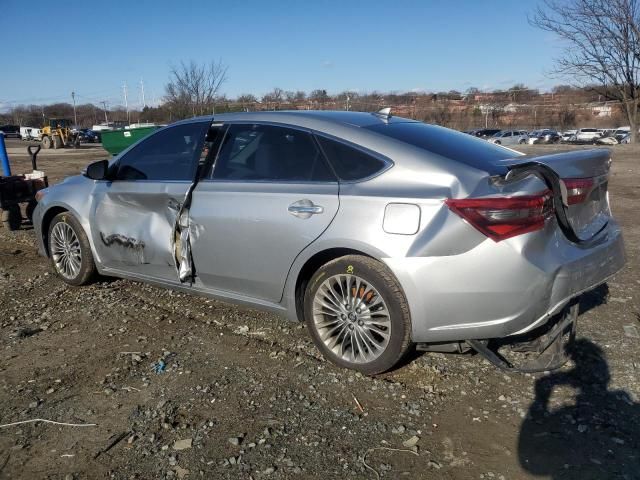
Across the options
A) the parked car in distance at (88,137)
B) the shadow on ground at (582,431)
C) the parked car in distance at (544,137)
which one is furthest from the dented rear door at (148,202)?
the parked car in distance at (88,137)

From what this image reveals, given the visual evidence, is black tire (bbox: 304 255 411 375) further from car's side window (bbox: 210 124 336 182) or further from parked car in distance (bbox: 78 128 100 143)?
parked car in distance (bbox: 78 128 100 143)

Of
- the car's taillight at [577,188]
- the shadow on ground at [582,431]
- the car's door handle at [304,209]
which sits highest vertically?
the car's taillight at [577,188]

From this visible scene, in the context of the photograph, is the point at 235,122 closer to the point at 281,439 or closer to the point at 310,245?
the point at 310,245

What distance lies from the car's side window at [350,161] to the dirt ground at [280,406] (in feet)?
4.15

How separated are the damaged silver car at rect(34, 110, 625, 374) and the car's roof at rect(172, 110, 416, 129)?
0.01 m

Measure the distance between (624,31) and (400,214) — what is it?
25406mm

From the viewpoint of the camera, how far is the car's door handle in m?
3.47

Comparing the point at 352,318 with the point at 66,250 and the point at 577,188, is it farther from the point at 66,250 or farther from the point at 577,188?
the point at 66,250

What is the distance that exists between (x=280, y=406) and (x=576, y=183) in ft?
7.15

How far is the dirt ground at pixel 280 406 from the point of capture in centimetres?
267

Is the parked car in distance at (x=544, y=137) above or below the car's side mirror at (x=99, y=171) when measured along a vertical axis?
below

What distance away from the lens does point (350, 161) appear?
11.5ft

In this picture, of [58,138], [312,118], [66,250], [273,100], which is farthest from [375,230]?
[58,138]

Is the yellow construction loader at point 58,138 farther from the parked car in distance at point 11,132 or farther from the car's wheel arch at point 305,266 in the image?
the car's wheel arch at point 305,266
